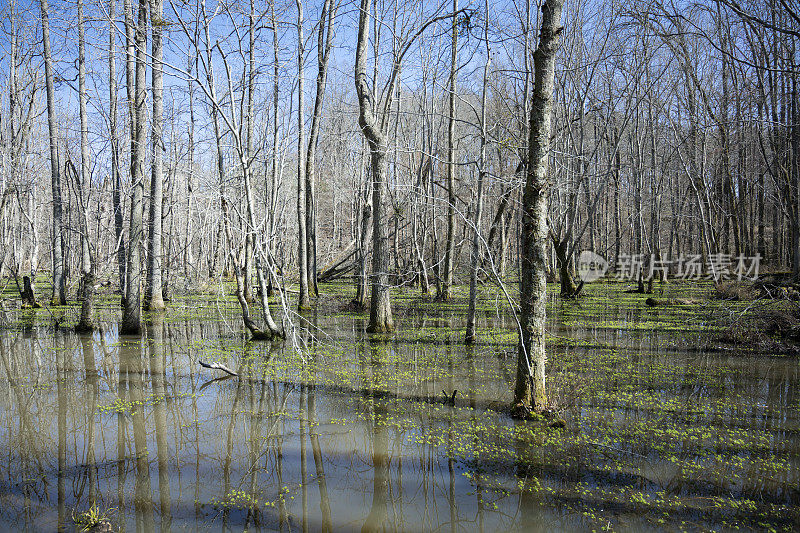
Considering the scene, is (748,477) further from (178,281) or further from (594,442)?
(178,281)

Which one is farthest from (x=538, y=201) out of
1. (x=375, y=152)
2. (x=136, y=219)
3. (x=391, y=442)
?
(x=136, y=219)

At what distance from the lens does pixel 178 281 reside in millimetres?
17953

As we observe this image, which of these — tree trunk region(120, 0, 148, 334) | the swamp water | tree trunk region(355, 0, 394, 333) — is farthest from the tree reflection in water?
tree trunk region(355, 0, 394, 333)

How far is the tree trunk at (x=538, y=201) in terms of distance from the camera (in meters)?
4.70

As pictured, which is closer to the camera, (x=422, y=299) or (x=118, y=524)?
(x=118, y=524)

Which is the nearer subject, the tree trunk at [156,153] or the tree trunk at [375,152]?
the tree trunk at [375,152]

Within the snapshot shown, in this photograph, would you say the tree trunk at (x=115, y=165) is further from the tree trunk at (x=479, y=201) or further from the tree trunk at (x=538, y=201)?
the tree trunk at (x=538, y=201)

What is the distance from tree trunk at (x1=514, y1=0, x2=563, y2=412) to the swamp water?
0.93 m

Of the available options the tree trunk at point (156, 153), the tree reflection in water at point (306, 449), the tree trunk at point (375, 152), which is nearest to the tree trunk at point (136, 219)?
the tree trunk at point (156, 153)

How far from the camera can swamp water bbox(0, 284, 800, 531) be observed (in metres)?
3.40

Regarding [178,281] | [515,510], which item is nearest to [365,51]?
[515,510]

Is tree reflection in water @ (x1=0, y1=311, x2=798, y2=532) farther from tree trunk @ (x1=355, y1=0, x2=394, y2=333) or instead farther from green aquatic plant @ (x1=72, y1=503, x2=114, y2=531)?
tree trunk @ (x1=355, y1=0, x2=394, y2=333)

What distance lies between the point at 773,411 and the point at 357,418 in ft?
15.7

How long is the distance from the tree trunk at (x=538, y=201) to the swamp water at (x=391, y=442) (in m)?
0.93
